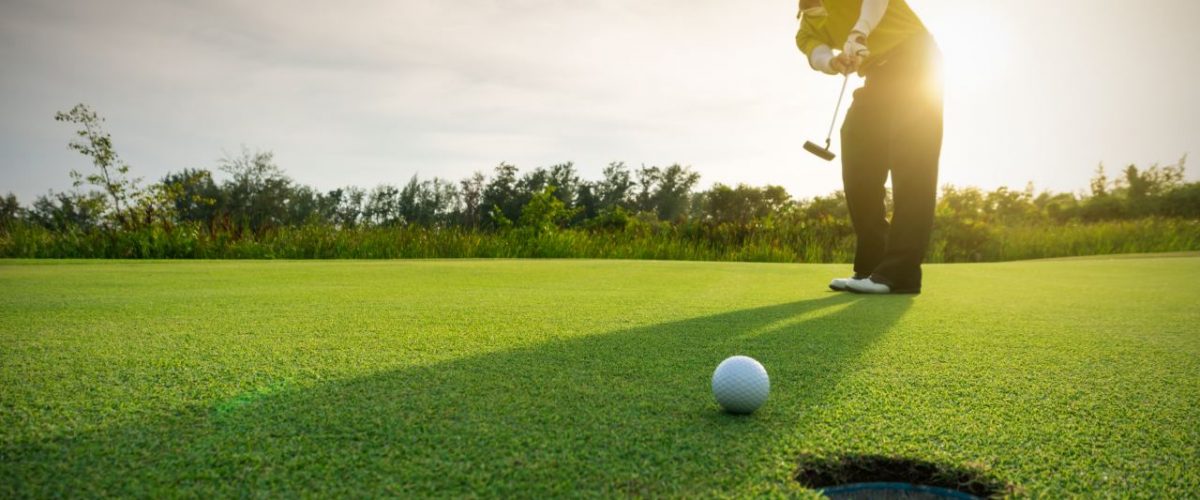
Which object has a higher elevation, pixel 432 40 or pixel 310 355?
pixel 432 40

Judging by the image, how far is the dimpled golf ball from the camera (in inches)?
54.4

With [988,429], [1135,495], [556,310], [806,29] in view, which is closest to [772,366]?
[988,429]

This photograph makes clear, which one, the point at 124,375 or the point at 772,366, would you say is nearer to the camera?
the point at 124,375

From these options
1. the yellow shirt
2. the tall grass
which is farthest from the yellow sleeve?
the tall grass

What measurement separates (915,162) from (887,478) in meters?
3.40

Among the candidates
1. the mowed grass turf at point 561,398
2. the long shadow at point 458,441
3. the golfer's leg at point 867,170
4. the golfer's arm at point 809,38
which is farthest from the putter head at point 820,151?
the long shadow at point 458,441

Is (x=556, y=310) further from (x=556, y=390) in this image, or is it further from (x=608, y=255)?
(x=608, y=255)

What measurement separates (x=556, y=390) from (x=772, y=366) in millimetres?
738

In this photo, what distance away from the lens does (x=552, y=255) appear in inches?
540

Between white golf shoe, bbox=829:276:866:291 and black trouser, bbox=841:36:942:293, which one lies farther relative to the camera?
white golf shoe, bbox=829:276:866:291

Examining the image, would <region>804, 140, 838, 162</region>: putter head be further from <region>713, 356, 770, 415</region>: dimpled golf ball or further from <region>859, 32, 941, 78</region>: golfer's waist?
<region>713, 356, 770, 415</region>: dimpled golf ball

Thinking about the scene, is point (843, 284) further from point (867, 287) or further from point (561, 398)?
point (561, 398)

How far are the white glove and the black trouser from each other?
0.28 meters

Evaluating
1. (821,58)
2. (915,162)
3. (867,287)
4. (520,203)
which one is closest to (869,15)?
(821,58)
